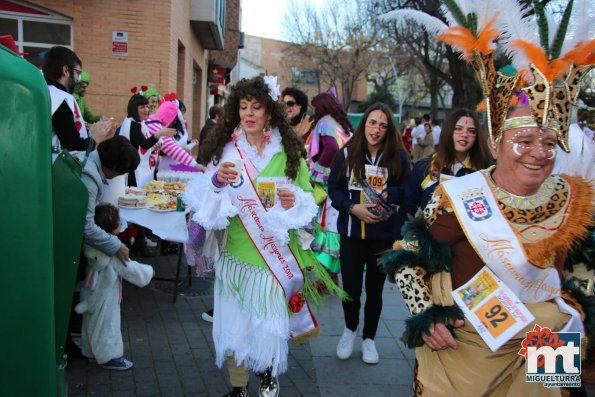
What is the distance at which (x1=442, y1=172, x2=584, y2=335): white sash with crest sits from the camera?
2191 millimetres

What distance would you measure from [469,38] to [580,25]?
419 millimetres

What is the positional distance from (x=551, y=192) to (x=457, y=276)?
1.68 feet

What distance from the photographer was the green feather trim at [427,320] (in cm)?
225

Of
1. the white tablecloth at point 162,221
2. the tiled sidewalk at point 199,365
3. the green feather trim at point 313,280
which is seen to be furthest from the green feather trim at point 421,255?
the white tablecloth at point 162,221

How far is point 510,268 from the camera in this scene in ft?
7.20

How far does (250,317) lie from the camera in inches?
131

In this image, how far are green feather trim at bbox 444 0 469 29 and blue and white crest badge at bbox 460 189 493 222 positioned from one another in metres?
0.70

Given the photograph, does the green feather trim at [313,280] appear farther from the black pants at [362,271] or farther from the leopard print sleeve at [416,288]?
the leopard print sleeve at [416,288]

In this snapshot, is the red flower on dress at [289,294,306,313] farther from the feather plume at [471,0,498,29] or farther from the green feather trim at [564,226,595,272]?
the feather plume at [471,0,498,29]

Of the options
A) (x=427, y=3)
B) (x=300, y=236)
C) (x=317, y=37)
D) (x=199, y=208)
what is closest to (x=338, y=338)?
(x=300, y=236)


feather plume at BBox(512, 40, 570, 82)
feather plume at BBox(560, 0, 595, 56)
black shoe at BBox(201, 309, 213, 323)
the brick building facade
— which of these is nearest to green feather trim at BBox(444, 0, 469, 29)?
feather plume at BBox(512, 40, 570, 82)

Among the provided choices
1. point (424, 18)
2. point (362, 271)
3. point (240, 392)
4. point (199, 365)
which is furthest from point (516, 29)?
point (199, 365)

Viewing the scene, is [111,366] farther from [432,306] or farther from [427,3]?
[427,3]

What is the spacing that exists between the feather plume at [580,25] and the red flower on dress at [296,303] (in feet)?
7.01
